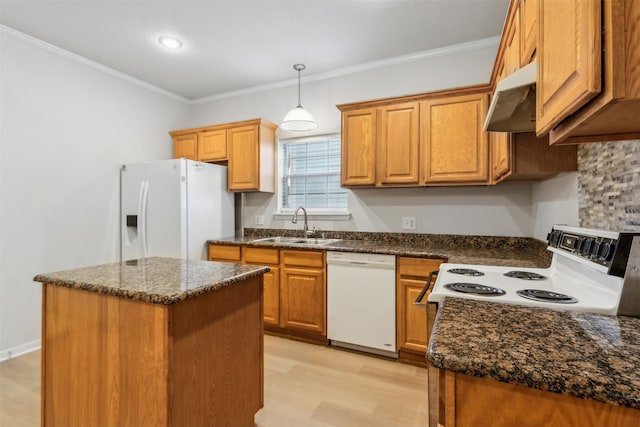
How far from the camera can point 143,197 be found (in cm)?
337

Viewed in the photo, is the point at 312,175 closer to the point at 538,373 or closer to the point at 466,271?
the point at 466,271

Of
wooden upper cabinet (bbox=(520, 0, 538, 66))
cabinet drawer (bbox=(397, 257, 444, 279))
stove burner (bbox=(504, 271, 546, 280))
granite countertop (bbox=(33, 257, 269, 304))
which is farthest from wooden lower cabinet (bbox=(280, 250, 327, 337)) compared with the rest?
wooden upper cabinet (bbox=(520, 0, 538, 66))

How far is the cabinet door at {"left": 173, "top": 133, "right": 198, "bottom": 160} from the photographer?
3.93 meters

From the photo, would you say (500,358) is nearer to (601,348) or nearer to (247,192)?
(601,348)

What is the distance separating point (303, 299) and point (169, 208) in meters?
1.66

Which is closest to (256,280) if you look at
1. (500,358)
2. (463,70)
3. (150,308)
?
(150,308)

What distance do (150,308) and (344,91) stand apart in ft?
9.71

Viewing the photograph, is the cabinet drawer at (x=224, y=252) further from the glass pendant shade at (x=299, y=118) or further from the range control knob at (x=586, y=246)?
the range control knob at (x=586, y=246)

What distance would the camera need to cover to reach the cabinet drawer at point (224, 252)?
3.26 metres

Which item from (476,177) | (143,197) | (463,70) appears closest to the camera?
(476,177)

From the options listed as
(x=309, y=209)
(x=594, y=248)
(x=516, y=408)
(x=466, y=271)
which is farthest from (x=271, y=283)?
(x=516, y=408)

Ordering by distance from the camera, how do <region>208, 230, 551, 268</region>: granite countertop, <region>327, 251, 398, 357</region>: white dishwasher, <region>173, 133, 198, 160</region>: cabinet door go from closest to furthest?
<region>208, 230, 551, 268</region>: granite countertop
<region>327, 251, 398, 357</region>: white dishwasher
<region>173, 133, 198, 160</region>: cabinet door

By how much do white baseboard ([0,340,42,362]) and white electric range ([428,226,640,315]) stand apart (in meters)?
3.45

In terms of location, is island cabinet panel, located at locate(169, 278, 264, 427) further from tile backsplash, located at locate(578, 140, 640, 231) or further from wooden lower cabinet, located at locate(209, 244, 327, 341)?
tile backsplash, located at locate(578, 140, 640, 231)
